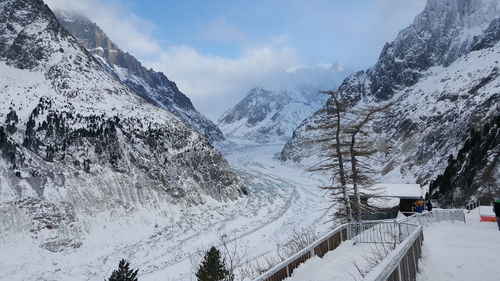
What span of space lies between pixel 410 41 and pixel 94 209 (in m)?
141

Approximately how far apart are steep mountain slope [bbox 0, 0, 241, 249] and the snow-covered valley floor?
63.2 inches

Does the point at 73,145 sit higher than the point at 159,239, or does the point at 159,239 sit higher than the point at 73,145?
the point at 73,145

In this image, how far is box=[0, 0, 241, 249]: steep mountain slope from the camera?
126 ft

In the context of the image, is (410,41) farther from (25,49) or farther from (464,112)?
(25,49)

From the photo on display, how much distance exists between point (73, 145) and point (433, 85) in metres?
97.7

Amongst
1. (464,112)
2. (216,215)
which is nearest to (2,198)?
(216,215)

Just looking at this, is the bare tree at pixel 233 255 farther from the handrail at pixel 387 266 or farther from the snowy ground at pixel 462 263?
the handrail at pixel 387 266

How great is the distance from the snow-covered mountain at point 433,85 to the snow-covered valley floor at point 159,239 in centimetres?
1130

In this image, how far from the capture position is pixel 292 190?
3027 inches

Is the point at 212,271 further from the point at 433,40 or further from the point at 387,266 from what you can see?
the point at 433,40

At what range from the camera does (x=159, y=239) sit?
39.2 metres

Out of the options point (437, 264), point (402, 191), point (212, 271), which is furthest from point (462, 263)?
point (402, 191)

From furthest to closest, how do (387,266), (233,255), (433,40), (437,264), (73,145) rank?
1. (433,40)
2. (73,145)
3. (233,255)
4. (437,264)
5. (387,266)

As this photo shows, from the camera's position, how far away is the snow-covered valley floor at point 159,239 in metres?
30.0
